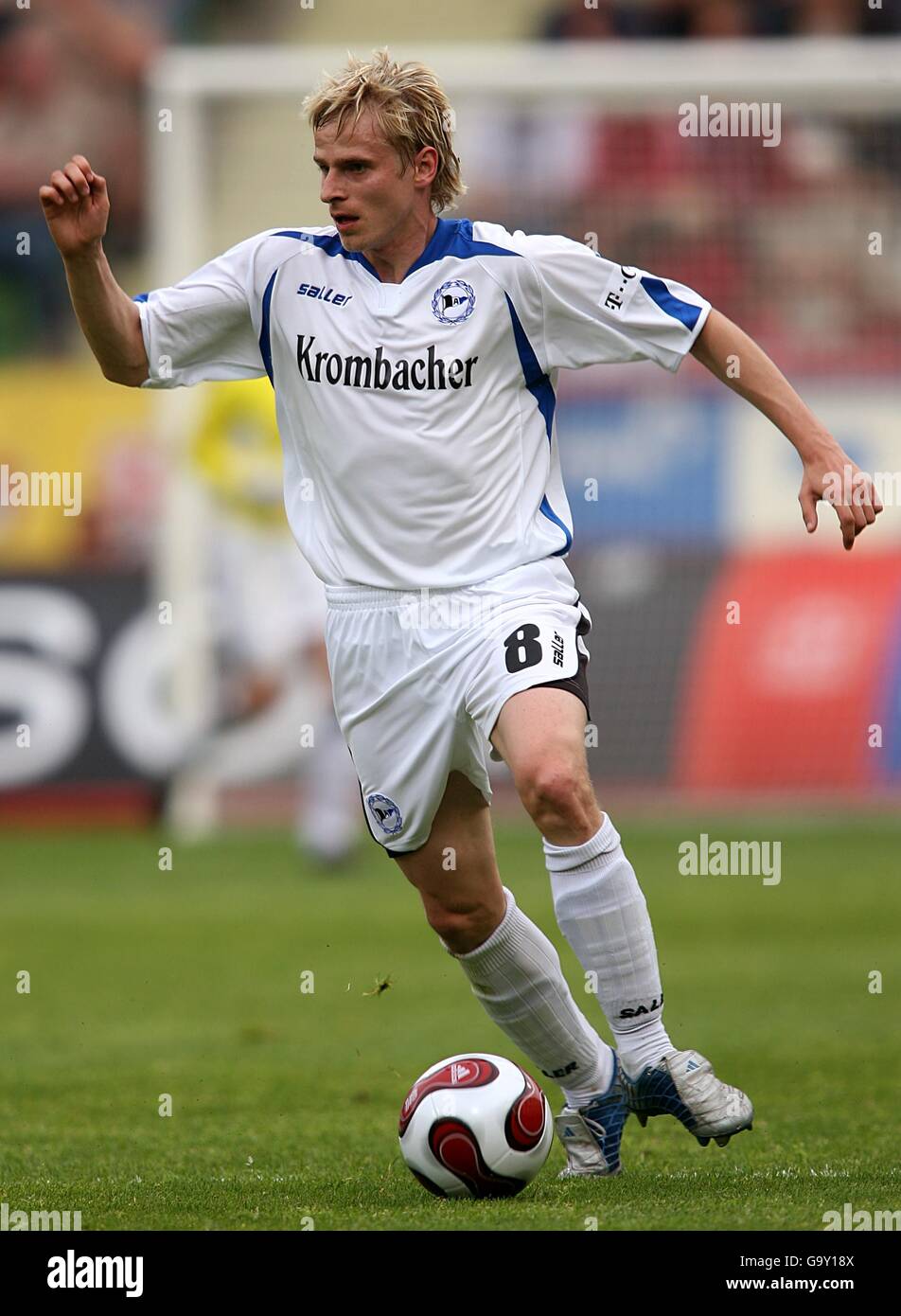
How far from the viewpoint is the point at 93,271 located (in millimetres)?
4914

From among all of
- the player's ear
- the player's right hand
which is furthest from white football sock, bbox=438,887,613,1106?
the player's right hand

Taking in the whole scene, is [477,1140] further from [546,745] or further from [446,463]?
[446,463]

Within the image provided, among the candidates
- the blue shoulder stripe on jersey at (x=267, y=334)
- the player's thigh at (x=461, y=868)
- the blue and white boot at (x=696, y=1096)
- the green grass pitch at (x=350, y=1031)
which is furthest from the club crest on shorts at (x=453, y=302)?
the green grass pitch at (x=350, y=1031)

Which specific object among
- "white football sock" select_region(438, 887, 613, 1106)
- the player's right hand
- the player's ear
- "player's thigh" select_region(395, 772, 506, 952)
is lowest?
"white football sock" select_region(438, 887, 613, 1106)

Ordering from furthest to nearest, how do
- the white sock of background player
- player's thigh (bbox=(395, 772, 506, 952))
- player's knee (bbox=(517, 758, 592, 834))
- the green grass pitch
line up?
the white sock of background player
player's thigh (bbox=(395, 772, 506, 952))
the green grass pitch
player's knee (bbox=(517, 758, 592, 834))

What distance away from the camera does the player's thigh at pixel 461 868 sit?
4.98 meters

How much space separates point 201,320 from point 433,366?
0.63 m

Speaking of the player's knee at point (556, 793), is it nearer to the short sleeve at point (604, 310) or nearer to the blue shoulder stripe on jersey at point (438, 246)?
the short sleeve at point (604, 310)

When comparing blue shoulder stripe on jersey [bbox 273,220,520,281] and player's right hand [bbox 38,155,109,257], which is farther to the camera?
blue shoulder stripe on jersey [bbox 273,220,520,281]

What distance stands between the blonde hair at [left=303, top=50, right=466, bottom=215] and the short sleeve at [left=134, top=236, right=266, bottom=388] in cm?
44

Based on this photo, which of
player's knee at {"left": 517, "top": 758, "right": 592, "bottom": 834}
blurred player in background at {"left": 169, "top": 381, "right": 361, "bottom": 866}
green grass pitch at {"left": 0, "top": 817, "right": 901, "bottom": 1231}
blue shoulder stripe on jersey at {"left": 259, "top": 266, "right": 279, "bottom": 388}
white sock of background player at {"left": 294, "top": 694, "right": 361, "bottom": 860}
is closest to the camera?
player's knee at {"left": 517, "top": 758, "right": 592, "bottom": 834}

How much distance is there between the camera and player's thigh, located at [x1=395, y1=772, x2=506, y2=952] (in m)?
4.98

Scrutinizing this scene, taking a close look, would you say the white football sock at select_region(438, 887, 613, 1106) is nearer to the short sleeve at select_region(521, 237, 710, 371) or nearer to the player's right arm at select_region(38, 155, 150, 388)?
the short sleeve at select_region(521, 237, 710, 371)
